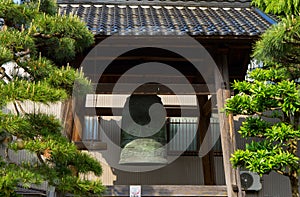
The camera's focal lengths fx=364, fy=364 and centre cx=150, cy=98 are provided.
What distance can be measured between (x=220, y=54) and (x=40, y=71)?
2.32 m

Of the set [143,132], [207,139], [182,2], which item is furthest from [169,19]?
[207,139]

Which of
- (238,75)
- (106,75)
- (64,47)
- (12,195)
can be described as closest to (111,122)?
(106,75)

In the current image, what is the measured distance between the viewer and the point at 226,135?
13.5 feet

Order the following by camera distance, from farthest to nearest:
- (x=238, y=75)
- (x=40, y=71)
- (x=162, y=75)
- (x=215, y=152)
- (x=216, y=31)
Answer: (x=215, y=152), (x=238, y=75), (x=162, y=75), (x=216, y=31), (x=40, y=71)

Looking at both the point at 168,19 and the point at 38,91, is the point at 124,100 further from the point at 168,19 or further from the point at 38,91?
the point at 38,91

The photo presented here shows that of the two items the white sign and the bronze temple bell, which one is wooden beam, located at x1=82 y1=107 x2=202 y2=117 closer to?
the bronze temple bell

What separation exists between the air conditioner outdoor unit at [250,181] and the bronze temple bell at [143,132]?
7.66 ft

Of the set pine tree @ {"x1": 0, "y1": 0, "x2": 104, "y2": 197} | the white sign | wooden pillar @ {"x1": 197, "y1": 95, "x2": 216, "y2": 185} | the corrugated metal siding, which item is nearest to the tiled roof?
pine tree @ {"x1": 0, "y1": 0, "x2": 104, "y2": 197}

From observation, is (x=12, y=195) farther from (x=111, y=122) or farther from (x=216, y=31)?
(x=111, y=122)

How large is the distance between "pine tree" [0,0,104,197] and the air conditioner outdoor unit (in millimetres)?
3750

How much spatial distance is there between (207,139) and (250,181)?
3.55 feet

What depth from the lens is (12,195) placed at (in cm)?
277

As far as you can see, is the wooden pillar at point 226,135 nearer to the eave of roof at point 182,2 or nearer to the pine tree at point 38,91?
the pine tree at point 38,91

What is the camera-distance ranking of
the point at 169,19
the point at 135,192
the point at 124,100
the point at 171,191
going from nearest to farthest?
1. the point at 135,192
2. the point at 171,191
3. the point at 169,19
4. the point at 124,100
